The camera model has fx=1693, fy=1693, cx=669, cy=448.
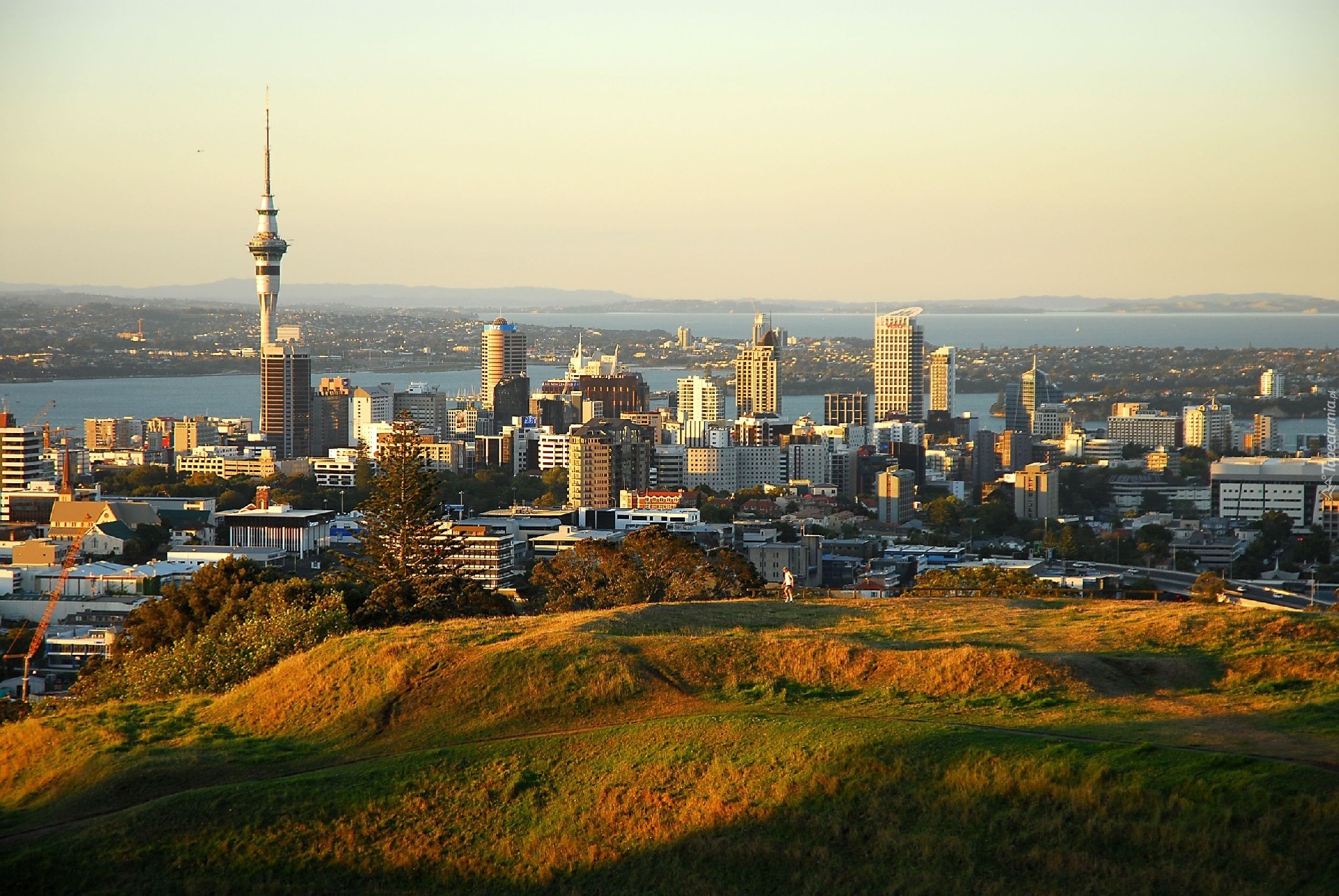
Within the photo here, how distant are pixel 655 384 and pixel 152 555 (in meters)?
124

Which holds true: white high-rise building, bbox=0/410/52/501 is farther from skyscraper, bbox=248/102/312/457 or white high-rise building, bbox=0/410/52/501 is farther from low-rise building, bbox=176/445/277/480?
skyscraper, bbox=248/102/312/457

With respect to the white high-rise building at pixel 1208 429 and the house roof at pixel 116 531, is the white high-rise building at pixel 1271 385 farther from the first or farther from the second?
the house roof at pixel 116 531

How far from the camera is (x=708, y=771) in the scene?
32.9ft

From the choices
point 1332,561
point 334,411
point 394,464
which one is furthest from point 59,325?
point 394,464

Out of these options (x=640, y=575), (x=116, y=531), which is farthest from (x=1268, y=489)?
(x=640, y=575)

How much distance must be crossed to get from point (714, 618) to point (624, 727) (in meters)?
3.96

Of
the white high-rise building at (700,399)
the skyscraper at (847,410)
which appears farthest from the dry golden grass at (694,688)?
the skyscraper at (847,410)

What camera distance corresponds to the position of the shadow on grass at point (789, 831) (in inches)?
345

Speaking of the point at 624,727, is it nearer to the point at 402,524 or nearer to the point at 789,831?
the point at 789,831

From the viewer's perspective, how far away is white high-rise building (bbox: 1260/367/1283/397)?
12406 cm

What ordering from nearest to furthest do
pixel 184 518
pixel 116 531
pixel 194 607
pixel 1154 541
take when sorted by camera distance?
pixel 194 607 < pixel 116 531 < pixel 1154 541 < pixel 184 518

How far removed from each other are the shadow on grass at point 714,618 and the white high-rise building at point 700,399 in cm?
9424

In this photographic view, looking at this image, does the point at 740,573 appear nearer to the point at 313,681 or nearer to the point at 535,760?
the point at 313,681

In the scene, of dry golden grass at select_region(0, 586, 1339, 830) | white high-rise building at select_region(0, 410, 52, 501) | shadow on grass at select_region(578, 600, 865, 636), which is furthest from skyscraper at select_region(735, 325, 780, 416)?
dry golden grass at select_region(0, 586, 1339, 830)
